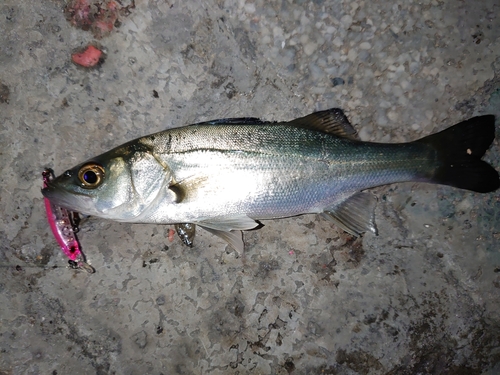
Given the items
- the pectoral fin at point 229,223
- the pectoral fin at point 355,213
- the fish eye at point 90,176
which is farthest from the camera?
the pectoral fin at point 355,213

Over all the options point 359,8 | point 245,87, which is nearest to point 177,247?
point 245,87

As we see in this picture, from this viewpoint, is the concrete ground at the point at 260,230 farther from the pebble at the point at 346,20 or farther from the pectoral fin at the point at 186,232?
the pectoral fin at the point at 186,232

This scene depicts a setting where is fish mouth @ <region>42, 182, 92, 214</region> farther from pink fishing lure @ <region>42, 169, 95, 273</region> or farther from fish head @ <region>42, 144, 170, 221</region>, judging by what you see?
pink fishing lure @ <region>42, 169, 95, 273</region>

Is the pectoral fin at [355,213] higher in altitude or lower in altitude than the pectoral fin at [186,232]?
higher

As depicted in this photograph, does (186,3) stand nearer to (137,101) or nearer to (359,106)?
(137,101)

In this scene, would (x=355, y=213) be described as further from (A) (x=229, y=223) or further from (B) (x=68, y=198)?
(B) (x=68, y=198)

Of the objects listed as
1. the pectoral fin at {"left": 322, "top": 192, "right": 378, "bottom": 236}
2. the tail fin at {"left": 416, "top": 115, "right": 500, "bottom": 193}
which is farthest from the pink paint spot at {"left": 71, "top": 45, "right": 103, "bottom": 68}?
the tail fin at {"left": 416, "top": 115, "right": 500, "bottom": 193}

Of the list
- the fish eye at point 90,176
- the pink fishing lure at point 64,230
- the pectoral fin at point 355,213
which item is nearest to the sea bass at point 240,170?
the fish eye at point 90,176

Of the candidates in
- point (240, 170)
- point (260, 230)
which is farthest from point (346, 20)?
point (260, 230)
